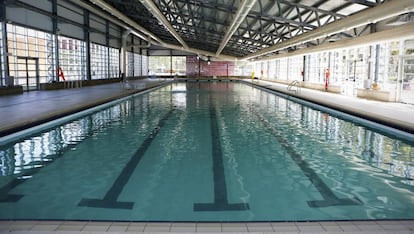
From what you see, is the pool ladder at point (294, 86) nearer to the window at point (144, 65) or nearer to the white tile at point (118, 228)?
the white tile at point (118, 228)

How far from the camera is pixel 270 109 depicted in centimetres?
1266

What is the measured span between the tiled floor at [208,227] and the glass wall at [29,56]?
43.6 ft

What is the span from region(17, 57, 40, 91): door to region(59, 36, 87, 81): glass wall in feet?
7.52

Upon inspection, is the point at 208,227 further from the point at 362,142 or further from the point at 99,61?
the point at 99,61

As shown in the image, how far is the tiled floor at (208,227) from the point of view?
105 inches

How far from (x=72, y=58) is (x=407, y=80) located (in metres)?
16.8

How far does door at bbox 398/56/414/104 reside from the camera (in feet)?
41.5

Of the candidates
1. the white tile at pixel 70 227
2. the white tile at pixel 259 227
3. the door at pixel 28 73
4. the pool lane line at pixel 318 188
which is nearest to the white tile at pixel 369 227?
the white tile at pixel 259 227

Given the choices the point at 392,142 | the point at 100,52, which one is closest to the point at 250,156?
the point at 392,142

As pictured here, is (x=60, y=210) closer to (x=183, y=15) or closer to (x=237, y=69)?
(x=183, y=15)

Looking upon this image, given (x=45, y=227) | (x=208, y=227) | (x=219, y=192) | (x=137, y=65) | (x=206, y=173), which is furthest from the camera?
(x=137, y=65)

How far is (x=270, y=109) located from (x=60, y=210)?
9.79 m

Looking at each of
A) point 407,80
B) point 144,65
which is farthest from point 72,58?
point 144,65

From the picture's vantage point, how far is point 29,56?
16.1m
